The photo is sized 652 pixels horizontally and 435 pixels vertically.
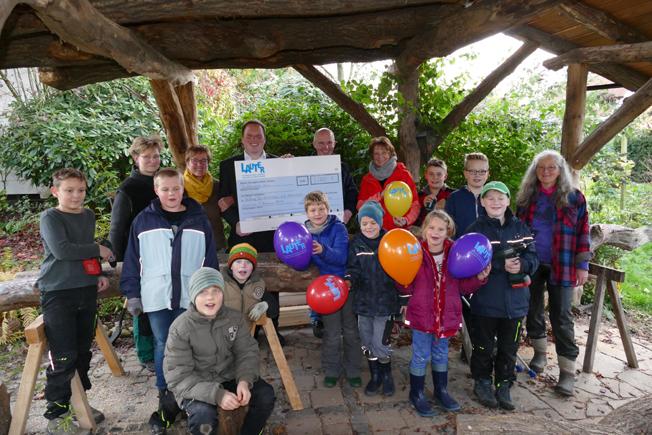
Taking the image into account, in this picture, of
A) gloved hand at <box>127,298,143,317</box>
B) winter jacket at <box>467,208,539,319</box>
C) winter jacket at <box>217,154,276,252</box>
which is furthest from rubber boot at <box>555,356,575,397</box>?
gloved hand at <box>127,298,143,317</box>

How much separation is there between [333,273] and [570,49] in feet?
14.2

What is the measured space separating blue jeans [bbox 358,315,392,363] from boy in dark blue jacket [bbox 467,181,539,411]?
75cm

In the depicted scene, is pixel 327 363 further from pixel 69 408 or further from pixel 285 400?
pixel 69 408

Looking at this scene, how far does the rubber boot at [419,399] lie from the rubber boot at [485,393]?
1.45ft

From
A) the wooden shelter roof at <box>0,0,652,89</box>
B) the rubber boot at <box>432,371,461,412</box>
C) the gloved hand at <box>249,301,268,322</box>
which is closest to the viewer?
the wooden shelter roof at <box>0,0,652,89</box>

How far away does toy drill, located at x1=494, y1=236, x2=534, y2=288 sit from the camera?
10.6 ft

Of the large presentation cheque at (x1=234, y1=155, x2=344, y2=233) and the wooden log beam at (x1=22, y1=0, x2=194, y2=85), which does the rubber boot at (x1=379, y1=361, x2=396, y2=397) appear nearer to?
the large presentation cheque at (x1=234, y1=155, x2=344, y2=233)

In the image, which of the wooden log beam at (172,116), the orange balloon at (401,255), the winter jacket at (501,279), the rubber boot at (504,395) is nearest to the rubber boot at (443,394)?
the rubber boot at (504,395)

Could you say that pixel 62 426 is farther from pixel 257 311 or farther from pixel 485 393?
pixel 485 393

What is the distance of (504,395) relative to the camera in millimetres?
3479

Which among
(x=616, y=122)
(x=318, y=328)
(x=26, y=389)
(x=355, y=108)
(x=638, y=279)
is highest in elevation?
(x=355, y=108)

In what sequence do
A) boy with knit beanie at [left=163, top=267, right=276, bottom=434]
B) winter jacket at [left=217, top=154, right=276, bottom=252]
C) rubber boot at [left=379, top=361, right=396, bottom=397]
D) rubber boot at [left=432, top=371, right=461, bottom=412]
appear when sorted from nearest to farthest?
boy with knit beanie at [left=163, top=267, right=276, bottom=434] → rubber boot at [left=432, top=371, right=461, bottom=412] → rubber boot at [left=379, top=361, right=396, bottom=397] → winter jacket at [left=217, top=154, right=276, bottom=252]

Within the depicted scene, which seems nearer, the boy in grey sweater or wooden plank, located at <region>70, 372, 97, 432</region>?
the boy in grey sweater

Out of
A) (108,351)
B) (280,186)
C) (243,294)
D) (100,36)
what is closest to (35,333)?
(108,351)
